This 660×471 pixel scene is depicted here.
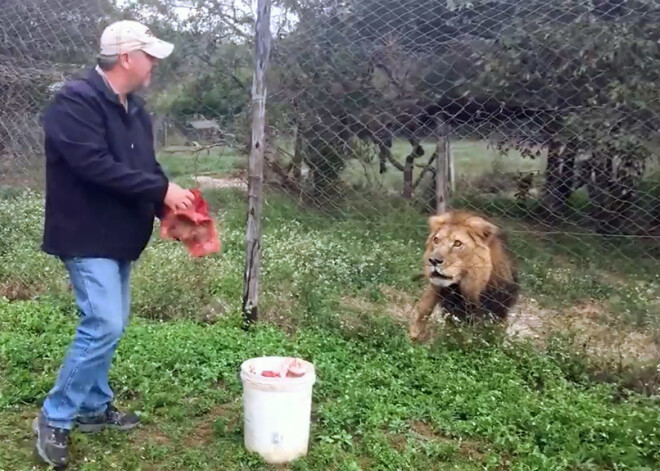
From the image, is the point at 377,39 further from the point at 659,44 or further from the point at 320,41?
the point at 659,44

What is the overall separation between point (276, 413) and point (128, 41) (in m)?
1.66

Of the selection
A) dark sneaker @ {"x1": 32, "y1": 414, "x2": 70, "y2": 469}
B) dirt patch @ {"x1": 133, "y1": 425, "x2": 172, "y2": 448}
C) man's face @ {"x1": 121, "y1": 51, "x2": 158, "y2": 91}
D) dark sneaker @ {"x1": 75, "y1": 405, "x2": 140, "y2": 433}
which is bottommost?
dirt patch @ {"x1": 133, "y1": 425, "x2": 172, "y2": 448}

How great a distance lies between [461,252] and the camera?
4.77 metres

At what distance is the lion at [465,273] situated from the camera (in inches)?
188

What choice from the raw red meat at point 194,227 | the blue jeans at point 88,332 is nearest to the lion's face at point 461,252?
the raw red meat at point 194,227

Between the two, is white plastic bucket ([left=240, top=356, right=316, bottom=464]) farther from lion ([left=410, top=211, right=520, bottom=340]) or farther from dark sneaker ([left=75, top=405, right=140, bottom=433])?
lion ([left=410, top=211, right=520, bottom=340])

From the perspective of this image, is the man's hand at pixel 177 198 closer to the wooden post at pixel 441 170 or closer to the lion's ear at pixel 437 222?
the lion's ear at pixel 437 222

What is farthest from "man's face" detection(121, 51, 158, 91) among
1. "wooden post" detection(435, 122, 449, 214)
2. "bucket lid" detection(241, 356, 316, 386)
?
"wooden post" detection(435, 122, 449, 214)

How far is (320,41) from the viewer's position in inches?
198

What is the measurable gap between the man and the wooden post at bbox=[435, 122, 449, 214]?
2161 mm

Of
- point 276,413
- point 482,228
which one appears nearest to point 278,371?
point 276,413

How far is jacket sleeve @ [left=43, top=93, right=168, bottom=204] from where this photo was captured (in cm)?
294

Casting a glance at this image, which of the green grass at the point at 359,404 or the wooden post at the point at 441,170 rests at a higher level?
the wooden post at the point at 441,170

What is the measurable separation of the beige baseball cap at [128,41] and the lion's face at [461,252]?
233 centimetres
